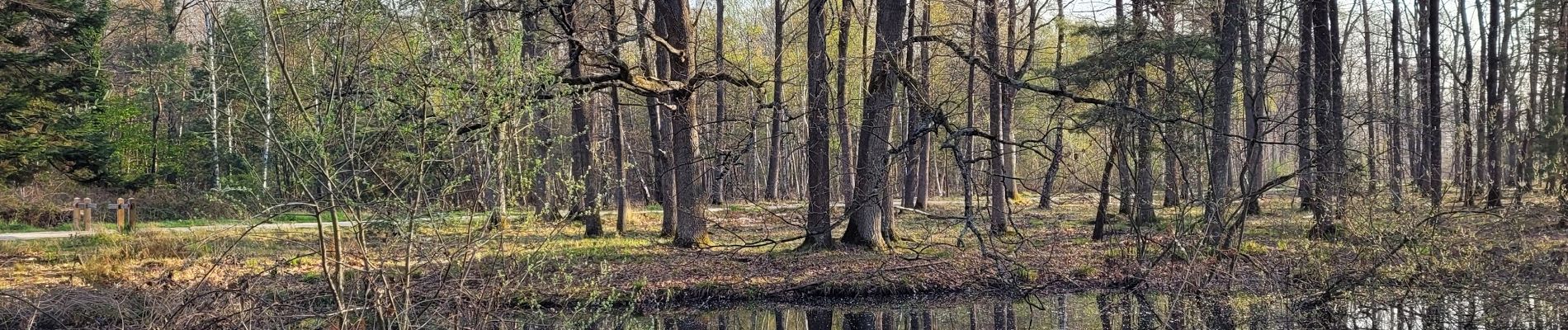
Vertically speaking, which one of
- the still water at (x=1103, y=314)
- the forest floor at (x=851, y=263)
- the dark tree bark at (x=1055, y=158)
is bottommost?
the still water at (x=1103, y=314)

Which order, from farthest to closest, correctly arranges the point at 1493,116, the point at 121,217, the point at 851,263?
the point at 121,217 → the point at 1493,116 → the point at 851,263

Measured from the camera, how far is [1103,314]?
996 centimetres

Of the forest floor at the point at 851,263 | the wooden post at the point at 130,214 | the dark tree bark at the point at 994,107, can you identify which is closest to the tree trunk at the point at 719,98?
the forest floor at the point at 851,263

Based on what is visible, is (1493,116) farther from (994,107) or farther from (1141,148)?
(994,107)

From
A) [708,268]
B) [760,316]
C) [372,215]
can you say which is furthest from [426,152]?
[708,268]

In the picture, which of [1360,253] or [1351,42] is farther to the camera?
[1351,42]

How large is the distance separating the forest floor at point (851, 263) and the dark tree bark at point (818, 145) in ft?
1.60

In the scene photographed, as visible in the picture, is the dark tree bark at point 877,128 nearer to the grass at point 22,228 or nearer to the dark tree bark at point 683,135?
the dark tree bark at point 683,135

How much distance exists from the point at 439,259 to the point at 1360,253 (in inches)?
347

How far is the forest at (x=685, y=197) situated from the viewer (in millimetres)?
5980

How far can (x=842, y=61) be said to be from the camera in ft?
46.4

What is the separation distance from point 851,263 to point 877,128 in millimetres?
1820

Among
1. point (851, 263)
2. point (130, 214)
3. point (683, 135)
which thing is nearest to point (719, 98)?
point (683, 135)

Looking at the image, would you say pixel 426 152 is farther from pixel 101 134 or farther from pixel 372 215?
pixel 101 134
